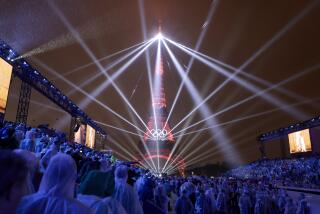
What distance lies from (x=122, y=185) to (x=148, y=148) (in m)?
92.2

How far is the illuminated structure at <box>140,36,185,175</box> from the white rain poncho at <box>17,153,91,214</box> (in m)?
86.2

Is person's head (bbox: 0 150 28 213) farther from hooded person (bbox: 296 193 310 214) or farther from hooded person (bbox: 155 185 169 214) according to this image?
hooded person (bbox: 296 193 310 214)

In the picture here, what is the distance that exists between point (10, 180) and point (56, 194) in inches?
31.8

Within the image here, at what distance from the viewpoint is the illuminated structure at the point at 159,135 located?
9012cm

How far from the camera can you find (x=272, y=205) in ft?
46.1

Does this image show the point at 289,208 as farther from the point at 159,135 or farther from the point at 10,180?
the point at 159,135

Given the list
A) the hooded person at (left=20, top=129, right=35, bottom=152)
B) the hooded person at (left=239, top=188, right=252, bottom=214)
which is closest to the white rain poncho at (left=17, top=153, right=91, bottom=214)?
the hooded person at (left=20, top=129, right=35, bottom=152)

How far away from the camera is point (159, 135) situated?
92.6 m

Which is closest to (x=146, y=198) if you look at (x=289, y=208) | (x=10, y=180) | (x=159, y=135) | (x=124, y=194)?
(x=124, y=194)

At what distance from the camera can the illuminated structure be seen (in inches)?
3548

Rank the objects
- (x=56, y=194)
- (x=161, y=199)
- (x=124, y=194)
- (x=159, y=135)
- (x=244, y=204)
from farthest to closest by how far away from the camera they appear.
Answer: (x=159, y=135) < (x=244, y=204) < (x=161, y=199) < (x=124, y=194) < (x=56, y=194)

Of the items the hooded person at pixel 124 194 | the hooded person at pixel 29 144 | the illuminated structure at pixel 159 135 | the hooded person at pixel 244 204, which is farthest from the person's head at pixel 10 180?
the illuminated structure at pixel 159 135

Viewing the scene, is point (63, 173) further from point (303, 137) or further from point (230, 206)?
point (303, 137)

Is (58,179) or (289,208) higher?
(58,179)
